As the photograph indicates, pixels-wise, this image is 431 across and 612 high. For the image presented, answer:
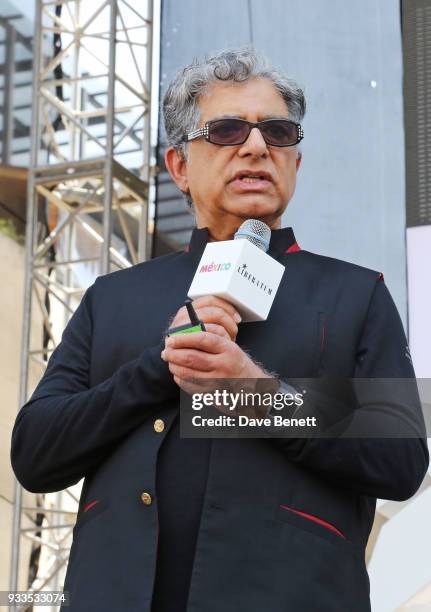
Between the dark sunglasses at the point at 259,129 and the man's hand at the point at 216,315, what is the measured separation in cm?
41

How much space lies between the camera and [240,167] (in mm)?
1809

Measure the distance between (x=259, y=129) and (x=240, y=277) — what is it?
401 mm

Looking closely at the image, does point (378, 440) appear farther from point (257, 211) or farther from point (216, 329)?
point (257, 211)

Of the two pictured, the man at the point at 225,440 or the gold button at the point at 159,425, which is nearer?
the man at the point at 225,440

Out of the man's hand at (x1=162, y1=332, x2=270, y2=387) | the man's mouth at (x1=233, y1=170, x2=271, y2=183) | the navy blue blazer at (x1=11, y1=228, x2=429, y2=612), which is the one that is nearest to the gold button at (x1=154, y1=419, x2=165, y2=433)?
the navy blue blazer at (x1=11, y1=228, x2=429, y2=612)

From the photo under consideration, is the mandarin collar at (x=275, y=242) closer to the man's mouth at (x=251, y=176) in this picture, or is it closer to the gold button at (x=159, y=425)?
the man's mouth at (x=251, y=176)

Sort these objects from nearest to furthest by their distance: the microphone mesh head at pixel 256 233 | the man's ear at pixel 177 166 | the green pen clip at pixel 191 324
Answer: the green pen clip at pixel 191 324 < the microphone mesh head at pixel 256 233 < the man's ear at pixel 177 166

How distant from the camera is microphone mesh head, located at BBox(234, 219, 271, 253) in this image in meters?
1.71

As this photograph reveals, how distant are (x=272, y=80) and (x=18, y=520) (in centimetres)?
488

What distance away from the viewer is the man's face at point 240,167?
180 cm

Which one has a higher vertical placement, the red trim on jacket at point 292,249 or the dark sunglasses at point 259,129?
the dark sunglasses at point 259,129

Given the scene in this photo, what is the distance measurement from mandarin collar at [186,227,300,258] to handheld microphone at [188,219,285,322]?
238 millimetres

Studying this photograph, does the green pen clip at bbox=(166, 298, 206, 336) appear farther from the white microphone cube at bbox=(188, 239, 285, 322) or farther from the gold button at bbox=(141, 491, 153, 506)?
the gold button at bbox=(141, 491, 153, 506)

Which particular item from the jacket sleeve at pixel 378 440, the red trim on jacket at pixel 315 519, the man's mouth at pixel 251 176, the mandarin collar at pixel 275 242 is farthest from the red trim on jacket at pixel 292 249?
the red trim on jacket at pixel 315 519
